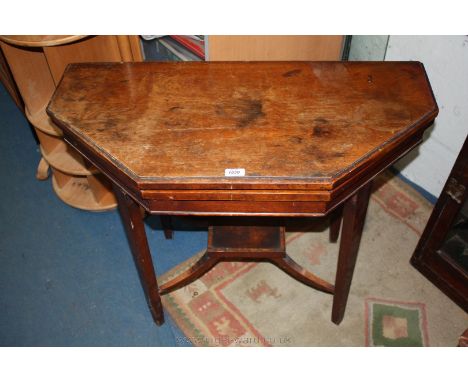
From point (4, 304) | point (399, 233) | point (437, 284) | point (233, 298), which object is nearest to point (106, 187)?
point (4, 304)

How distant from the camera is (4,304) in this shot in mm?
1887

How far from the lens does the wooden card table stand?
114 centimetres

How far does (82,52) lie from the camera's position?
1762 mm

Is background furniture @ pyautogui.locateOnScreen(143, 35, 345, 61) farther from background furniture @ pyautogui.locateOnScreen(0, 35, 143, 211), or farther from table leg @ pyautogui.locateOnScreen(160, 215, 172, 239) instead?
table leg @ pyautogui.locateOnScreen(160, 215, 172, 239)

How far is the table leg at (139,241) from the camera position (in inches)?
53.2

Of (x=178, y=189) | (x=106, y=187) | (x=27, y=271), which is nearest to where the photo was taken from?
(x=178, y=189)

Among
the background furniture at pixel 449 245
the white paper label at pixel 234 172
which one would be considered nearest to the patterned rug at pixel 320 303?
the background furniture at pixel 449 245

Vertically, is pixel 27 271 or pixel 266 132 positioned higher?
pixel 266 132

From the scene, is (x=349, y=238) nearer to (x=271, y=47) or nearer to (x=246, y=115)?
(x=246, y=115)

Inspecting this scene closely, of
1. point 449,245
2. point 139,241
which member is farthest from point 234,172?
point 449,245

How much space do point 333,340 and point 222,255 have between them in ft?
1.73

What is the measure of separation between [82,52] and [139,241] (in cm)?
80

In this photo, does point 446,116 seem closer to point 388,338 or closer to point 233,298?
point 388,338

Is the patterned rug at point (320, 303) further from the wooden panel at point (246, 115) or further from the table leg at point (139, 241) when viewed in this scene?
the wooden panel at point (246, 115)
